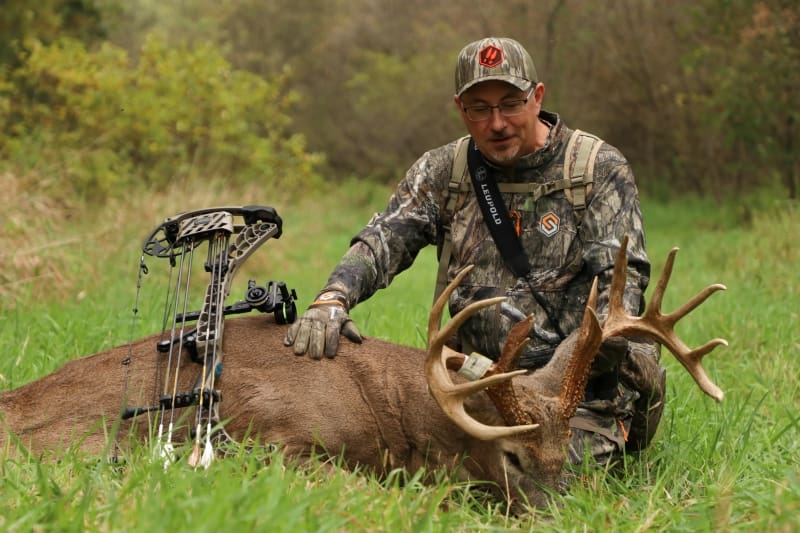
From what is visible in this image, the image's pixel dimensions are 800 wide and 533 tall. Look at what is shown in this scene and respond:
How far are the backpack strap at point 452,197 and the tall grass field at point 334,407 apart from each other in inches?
36.9

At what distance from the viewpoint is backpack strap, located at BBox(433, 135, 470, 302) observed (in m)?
4.72

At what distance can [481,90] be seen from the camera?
438 cm

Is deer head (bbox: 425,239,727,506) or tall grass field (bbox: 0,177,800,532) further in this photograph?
deer head (bbox: 425,239,727,506)

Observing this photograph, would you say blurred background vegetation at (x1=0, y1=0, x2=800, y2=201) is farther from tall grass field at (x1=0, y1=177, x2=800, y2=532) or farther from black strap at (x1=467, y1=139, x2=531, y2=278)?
black strap at (x1=467, y1=139, x2=531, y2=278)

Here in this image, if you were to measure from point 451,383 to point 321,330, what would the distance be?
688 millimetres

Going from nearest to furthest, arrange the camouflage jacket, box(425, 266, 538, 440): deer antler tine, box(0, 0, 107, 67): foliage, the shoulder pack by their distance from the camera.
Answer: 1. box(425, 266, 538, 440): deer antler tine
2. the camouflage jacket
3. the shoulder pack
4. box(0, 0, 107, 67): foliage

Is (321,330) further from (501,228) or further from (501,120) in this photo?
(501,120)

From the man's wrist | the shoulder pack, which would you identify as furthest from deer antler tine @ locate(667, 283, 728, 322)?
the man's wrist

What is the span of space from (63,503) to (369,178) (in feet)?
82.6

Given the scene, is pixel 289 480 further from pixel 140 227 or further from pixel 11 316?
pixel 140 227

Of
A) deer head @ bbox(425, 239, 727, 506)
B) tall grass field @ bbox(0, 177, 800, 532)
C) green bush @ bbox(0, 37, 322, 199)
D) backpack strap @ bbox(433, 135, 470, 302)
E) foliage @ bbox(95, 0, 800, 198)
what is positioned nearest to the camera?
tall grass field @ bbox(0, 177, 800, 532)

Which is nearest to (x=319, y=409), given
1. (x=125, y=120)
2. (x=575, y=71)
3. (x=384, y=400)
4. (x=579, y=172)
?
(x=384, y=400)

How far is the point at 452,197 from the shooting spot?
4.75 m

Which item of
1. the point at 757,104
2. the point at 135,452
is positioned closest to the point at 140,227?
the point at 135,452
